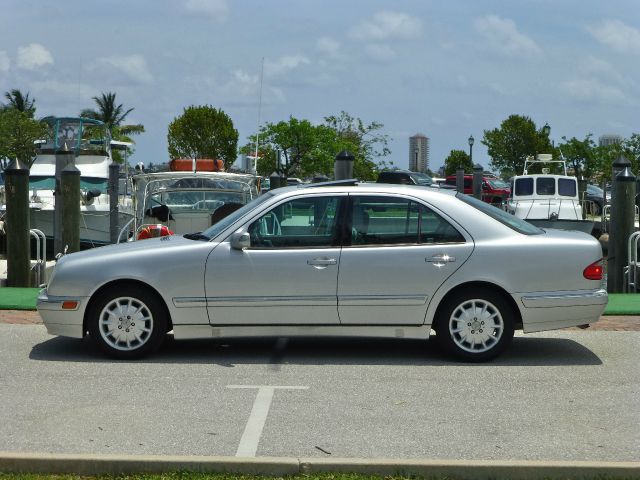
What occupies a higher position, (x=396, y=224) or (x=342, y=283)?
(x=396, y=224)

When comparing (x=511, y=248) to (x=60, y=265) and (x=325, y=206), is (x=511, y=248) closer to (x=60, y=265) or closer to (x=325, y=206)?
(x=325, y=206)

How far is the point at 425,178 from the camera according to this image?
49656 mm

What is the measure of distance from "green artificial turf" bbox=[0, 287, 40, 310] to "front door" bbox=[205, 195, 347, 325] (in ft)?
13.7

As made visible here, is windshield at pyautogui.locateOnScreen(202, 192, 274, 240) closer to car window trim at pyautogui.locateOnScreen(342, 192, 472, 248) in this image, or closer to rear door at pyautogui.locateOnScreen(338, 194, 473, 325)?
car window trim at pyautogui.locateOnScreen(342, 192, 472, 248)

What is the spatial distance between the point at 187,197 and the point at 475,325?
875 cm

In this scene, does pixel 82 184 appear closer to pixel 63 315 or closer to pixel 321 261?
pixel 63 315

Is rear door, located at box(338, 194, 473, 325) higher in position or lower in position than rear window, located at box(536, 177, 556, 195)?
lower

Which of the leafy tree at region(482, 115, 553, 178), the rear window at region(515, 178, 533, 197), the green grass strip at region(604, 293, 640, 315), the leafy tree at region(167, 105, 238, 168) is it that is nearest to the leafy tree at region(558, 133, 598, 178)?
the leafy tree at region(482, 115, 553, 178)

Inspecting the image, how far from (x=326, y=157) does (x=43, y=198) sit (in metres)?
28.5

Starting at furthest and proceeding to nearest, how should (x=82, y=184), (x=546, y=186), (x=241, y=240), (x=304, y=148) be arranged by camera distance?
(x=304, y=148)
(x=546, y=186)
(x=82, y=184)
(x=241, y=240)

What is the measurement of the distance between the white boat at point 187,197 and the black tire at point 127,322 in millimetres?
6892

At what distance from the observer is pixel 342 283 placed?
9195 millimetres

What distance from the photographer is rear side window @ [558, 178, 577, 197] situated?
29578 mm

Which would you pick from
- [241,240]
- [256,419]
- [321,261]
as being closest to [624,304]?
[321,261]
